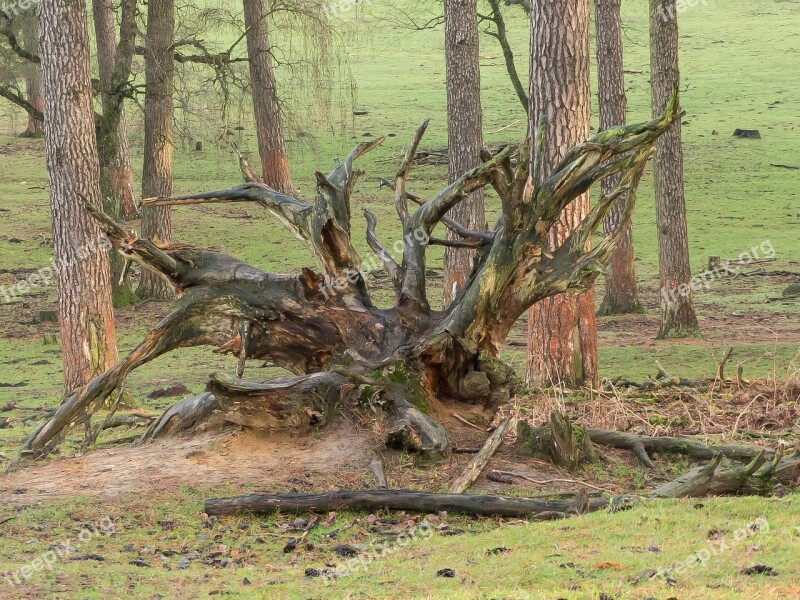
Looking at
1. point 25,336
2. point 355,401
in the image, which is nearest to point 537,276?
point 355,401

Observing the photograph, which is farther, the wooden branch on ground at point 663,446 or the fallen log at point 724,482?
the wooden branch on ground at point 663,446

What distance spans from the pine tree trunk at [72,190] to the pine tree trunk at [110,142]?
6.54m

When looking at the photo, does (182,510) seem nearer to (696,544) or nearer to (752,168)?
(696,544)

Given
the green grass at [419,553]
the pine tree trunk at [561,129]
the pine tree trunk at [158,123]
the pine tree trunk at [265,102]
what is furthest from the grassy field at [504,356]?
the pine tree trunk at [561,129]

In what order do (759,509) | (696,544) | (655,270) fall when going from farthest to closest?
(655,270) → (759,509) → (696,544)

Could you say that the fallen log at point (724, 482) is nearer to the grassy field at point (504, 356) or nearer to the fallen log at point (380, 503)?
the grassy field at point (504, 356)

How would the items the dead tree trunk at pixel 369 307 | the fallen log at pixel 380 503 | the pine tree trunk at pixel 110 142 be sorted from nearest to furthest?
the fallen log at pixel 380 503 < the dead tree trunk at pixel 369 307 < the pine tree trunk at pixel 110 142

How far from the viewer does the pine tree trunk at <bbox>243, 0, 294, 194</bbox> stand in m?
23.3

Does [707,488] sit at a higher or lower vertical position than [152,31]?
lower

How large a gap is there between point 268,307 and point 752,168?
26920 mm

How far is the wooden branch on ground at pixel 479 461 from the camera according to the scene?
8.02 metres

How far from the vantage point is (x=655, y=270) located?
23.9 meters

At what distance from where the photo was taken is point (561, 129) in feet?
37.0

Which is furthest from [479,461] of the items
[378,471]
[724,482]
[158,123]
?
[158,123]
